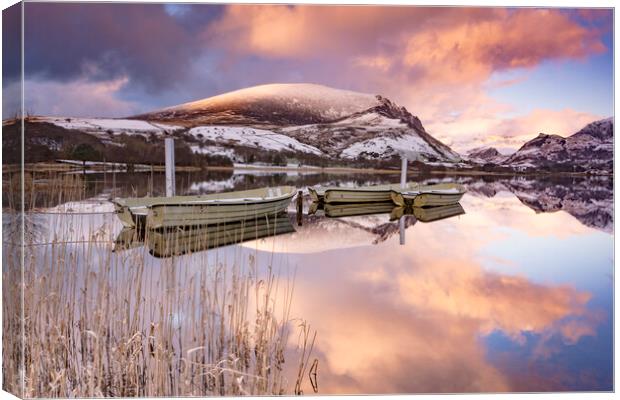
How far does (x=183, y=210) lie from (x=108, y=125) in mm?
1992

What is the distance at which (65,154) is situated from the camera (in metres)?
6.07

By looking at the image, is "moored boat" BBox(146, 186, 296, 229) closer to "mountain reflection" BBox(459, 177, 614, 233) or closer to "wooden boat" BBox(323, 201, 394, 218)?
"wooden boat" BBox(323, 201, 394, 218)

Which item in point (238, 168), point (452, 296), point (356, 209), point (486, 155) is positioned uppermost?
point (486, 155)

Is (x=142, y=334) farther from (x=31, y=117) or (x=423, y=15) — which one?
(x=423, y=15)

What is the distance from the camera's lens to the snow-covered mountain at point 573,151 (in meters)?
5.36

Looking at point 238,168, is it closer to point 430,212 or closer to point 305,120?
point 305,120

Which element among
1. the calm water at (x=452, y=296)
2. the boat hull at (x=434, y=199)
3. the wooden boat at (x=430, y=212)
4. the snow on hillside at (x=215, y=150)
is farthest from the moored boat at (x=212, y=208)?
the boat hull at (x=434, y=199)

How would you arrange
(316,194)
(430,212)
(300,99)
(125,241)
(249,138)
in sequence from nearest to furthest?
(125,241)
(300,99)
(249,138)
(430,212)
(316,194)

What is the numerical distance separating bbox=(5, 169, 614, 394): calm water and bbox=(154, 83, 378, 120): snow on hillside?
1.30 meters

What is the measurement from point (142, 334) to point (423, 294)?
107 inches

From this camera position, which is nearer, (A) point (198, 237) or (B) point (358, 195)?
(A) point (198, 237)

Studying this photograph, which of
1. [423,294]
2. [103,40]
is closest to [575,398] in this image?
[423,294]

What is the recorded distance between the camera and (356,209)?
14.0 metres

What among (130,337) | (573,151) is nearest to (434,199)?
(573,151)
